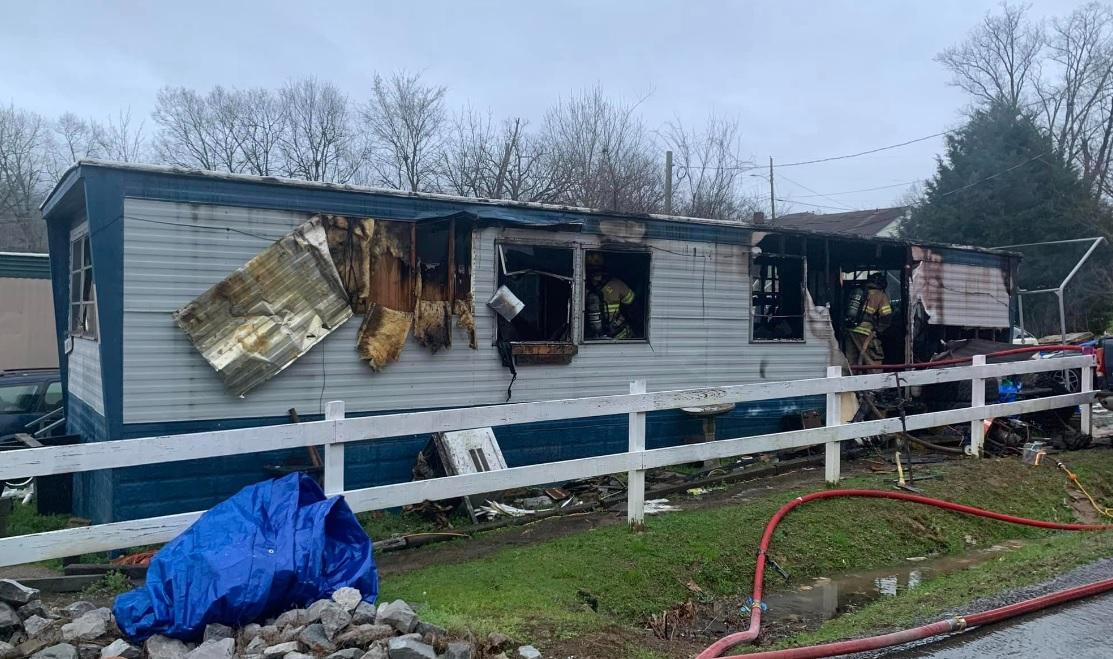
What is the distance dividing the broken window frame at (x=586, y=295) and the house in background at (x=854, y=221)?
104ft

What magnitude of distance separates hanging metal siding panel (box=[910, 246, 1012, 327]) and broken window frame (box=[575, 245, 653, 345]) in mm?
5317

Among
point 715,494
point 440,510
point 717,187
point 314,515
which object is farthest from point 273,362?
point 717,187

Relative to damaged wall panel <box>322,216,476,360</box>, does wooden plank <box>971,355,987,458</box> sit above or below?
below

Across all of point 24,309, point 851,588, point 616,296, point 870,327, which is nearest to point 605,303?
point 616,296

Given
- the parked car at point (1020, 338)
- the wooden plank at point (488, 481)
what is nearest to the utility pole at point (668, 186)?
the parked car at point (1020, 338)

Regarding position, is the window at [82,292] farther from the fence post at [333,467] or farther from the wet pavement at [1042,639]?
the wet pavement at [1042,639]

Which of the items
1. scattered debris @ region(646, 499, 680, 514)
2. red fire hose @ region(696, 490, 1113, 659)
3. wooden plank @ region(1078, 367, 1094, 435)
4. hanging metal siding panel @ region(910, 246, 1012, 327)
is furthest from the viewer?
hanging metal siding panel @ region(910, 246, 1012, 327)

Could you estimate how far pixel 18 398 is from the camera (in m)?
12.6

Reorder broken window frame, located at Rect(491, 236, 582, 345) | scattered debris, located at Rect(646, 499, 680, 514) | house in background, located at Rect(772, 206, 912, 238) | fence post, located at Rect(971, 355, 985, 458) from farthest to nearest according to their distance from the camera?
house in background, located at Rect(772, 206, 912, 238) < fence post, located at Rect(971, 355, 985, 458) < broken window frame, located at Rect(491, 236, 582, 345) < scattered debris, located at Rect(646, 499, 680, 514)

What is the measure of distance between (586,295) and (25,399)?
864 centimetres

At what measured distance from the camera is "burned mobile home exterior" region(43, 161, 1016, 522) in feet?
25.2

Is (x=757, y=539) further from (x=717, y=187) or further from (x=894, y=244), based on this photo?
(x=717, y=187)

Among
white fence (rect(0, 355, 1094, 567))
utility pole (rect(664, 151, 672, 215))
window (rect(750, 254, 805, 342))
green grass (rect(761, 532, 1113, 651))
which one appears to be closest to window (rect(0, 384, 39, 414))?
white fence (rect(0, 355, 1094, 567))

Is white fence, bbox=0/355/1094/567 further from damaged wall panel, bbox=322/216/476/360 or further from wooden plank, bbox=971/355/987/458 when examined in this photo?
damaged wall panel, bbox=322/216/476/360
